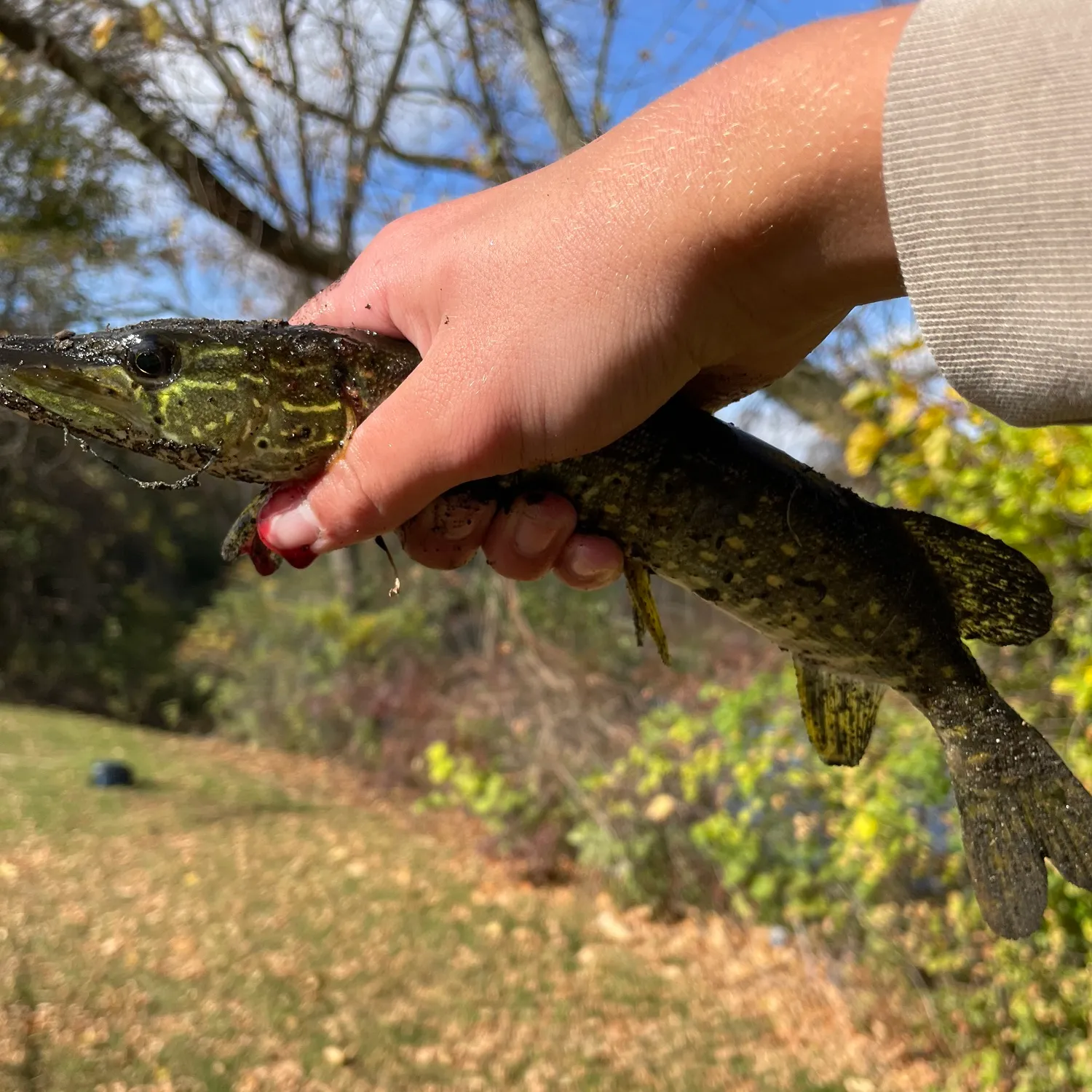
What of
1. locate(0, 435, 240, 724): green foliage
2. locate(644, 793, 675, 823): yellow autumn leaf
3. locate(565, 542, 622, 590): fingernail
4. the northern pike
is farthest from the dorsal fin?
locate(0, 435, 240, 724): green foliage

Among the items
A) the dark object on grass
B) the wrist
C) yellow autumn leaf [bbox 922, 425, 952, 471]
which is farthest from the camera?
the dark object on grass

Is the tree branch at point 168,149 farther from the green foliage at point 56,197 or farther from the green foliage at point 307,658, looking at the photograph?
the green foliage at point 307,658

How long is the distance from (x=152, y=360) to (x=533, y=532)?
0.90m

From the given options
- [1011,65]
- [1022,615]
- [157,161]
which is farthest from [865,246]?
[157,161]

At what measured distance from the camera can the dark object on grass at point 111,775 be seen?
349 inches

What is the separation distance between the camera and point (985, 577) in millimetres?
2068

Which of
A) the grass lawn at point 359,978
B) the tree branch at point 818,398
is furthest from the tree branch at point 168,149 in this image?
the grass lawn at point 359,978

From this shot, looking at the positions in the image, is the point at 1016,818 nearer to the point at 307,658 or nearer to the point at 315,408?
the point at 315,408

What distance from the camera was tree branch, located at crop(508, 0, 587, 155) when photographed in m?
6.02

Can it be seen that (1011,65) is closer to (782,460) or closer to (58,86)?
(782,460)

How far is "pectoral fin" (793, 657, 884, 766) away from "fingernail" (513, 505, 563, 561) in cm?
75

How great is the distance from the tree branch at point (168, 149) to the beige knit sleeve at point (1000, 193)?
6.64 metres

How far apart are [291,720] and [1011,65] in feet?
Result: 38.6

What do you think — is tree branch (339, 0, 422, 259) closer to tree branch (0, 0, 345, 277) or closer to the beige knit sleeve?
tree branch (0, 0, 345, 277)
